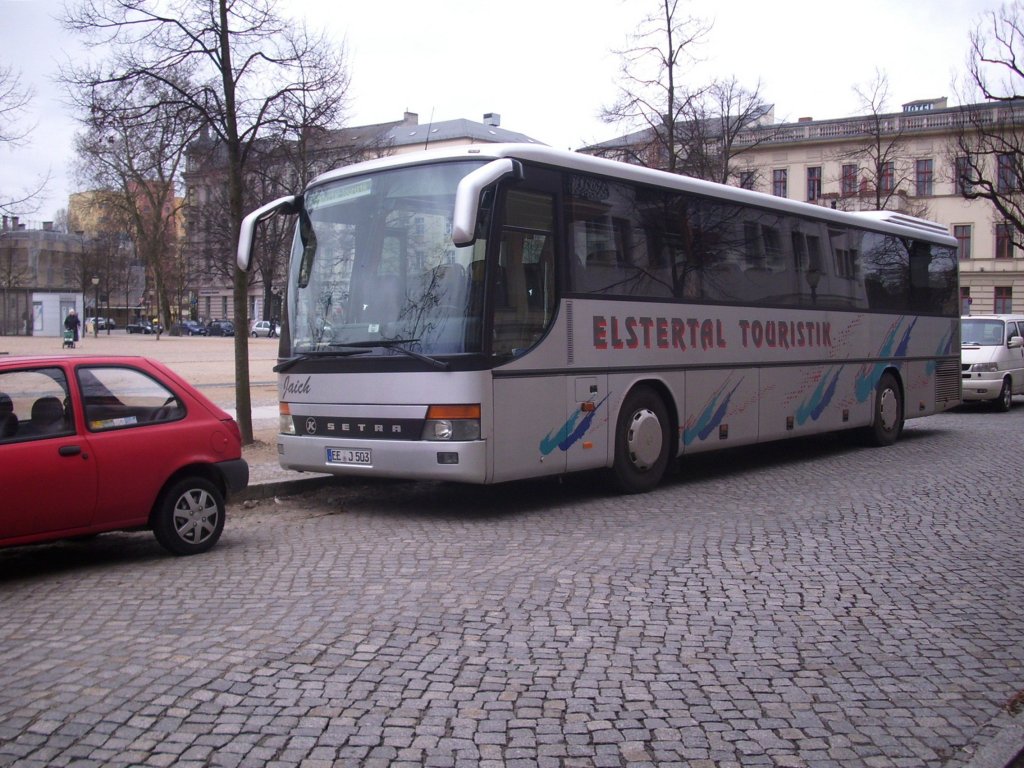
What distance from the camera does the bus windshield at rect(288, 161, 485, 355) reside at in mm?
9586

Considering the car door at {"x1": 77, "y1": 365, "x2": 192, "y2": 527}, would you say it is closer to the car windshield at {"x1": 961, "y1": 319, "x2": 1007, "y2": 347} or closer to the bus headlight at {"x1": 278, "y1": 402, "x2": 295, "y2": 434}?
the bus headlight at {"x1": 278, "y1": 402, "x2": 295, "y2": 434}

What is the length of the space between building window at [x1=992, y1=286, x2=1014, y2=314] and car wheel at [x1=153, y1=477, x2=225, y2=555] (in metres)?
76.9

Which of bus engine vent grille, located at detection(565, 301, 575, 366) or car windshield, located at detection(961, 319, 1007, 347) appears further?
car windshield, located at detection(961, 319, 1007, 347)

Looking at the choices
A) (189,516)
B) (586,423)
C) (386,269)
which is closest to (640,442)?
(586,423)

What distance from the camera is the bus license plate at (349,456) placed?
9992mm

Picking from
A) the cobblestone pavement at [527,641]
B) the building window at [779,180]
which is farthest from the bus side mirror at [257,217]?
the building window at [779,180]

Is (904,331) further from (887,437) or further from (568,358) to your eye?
(568,358)

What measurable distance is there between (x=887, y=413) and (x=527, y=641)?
42.3ft

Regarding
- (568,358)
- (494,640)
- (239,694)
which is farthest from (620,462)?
(239,694)

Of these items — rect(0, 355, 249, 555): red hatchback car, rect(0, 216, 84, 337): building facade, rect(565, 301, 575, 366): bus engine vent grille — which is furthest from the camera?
rect(0, 216, 84, 337): building facade

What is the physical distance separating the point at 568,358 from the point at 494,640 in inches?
Answer: 198

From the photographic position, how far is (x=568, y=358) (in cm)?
1045

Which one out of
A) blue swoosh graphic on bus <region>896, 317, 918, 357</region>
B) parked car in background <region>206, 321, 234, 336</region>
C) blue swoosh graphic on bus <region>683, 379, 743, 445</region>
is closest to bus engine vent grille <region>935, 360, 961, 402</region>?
blue swoosh graphic on bus <region>896, 317, 918, 357</region>

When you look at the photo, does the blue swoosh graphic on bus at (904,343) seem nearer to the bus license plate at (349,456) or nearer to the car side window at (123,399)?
the bus license plate at (349,456)
